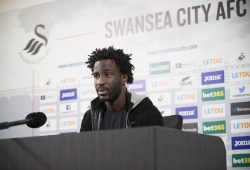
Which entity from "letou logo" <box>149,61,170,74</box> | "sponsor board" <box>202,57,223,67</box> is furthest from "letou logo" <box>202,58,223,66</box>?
"letou logo" <box>149,61,170,74</box>

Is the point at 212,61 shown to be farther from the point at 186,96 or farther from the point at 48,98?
the point at 48,98

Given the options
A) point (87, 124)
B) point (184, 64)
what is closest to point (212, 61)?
point (184, 64)

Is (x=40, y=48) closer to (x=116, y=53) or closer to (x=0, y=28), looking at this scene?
(x=0, y=28)

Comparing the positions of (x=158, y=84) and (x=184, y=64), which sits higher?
(x=184, y=64)

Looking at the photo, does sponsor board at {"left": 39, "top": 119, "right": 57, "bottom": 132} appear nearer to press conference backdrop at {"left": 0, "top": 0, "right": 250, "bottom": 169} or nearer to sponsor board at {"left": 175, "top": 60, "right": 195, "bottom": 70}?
press conference backdrop at {"left": 0, "top": 0, "right": 250, "bottom": 169}

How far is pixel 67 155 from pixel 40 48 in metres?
3.42

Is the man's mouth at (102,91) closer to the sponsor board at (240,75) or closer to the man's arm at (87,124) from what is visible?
the man's arm at (87,124)

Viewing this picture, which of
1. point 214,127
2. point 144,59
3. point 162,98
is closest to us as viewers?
point 214,127

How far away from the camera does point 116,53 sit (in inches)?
103

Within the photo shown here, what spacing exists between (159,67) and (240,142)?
973mm

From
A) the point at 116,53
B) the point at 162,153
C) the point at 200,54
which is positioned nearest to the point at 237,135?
the point at 200,54

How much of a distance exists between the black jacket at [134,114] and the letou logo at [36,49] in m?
2.24

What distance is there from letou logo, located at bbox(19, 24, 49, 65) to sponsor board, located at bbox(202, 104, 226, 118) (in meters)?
1.86

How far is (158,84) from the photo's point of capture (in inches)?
157
